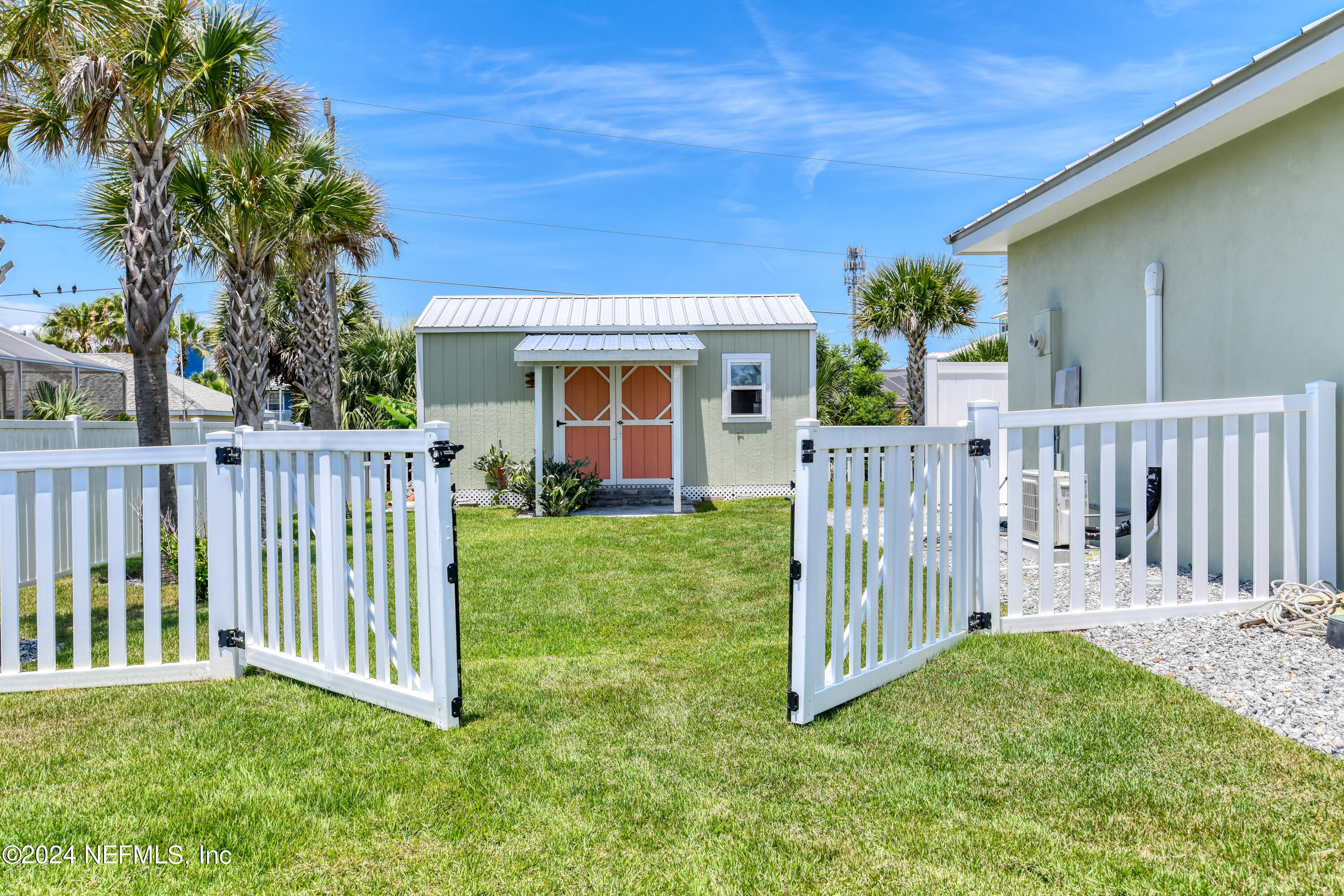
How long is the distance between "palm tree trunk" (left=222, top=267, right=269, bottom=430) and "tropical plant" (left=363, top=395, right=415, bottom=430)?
15.5 ft

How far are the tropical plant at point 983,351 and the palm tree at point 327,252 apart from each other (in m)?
12.1

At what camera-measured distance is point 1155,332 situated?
6.75m

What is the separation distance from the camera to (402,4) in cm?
1543

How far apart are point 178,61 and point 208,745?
6778 mm

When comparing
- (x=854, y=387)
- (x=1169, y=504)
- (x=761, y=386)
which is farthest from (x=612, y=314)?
(x=1169, y=504)

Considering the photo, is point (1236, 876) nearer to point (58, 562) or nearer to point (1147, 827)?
point (1147, 827)

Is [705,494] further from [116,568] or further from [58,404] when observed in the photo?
[58,404]

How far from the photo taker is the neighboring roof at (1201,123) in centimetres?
451

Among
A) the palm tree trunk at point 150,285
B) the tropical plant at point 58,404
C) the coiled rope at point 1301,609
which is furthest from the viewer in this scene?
the tropical plant at point 58,404

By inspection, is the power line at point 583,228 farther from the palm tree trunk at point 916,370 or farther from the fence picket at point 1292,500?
the fence picket at point 1292,500

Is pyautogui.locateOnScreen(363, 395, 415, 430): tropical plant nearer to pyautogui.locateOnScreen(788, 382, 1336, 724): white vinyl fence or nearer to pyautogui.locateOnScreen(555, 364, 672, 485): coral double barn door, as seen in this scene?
pyautogui.locateOnScreen(555, 364, 672, 485): coral double barn door

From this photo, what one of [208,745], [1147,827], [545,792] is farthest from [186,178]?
[1147,827]

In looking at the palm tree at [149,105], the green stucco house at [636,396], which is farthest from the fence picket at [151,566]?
the green stucco house at [636,396]

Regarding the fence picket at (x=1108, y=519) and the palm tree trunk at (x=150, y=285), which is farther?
the palm tree trunk at (x=150, y=285)
